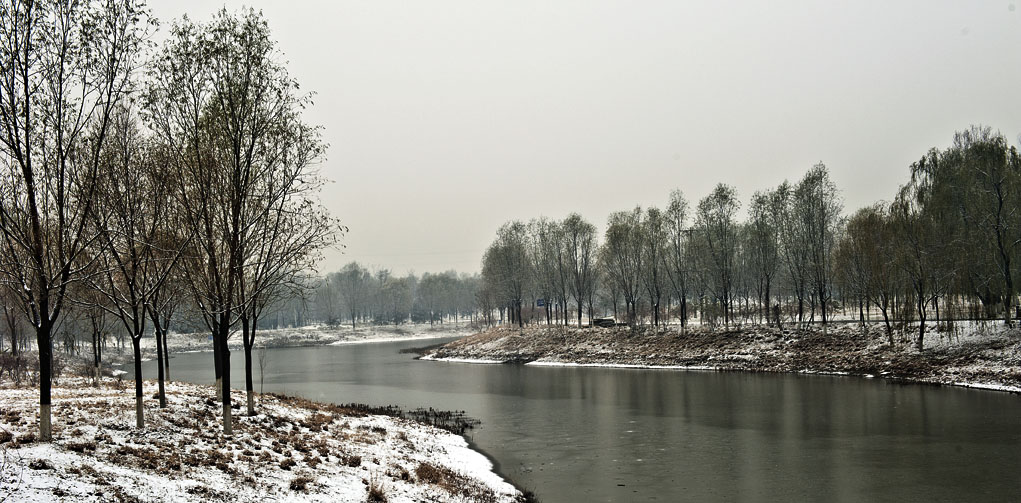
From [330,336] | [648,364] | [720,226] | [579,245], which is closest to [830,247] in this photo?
[720,226]

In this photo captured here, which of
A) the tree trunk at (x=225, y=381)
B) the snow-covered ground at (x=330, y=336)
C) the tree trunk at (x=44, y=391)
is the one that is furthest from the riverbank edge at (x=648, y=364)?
the snow-covered ground at (x=330, y=336)

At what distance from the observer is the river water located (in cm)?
1675

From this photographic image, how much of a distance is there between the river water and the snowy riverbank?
8.18 feet

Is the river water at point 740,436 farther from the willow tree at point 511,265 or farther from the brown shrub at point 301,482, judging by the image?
the willow tree at point 511,265

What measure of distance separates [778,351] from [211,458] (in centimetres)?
4442

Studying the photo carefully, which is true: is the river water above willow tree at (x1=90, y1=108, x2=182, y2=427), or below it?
below

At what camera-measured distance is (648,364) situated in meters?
53.2

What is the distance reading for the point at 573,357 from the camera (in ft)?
197

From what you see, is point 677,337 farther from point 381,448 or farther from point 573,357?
point 381,448

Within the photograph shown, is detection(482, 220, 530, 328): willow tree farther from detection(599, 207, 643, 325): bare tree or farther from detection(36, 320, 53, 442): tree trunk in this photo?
detection(36, 320, 53, 442): tree trunk

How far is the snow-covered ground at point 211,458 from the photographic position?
10344 mm

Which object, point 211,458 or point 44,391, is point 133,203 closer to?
point 44,391

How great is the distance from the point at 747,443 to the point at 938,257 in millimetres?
26008

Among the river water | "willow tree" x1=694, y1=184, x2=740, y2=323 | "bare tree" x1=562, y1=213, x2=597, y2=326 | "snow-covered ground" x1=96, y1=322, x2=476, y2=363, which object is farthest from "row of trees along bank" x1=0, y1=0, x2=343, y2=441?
"snow-covered ground" x1=96, y1=322, x2=476, y2=363
